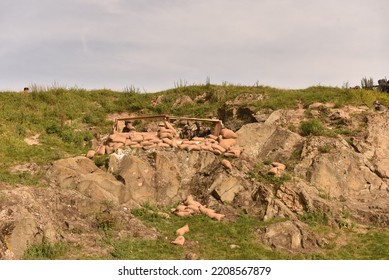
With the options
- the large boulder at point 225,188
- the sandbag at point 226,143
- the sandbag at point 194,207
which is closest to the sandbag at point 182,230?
the sandbag at point 194,207

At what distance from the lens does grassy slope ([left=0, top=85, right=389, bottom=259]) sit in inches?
413

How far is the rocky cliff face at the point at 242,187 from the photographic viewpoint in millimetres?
10672

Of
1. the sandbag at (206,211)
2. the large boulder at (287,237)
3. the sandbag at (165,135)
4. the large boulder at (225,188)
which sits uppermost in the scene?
the sandbag at (165,135)

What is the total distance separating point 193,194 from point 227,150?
217 centimetres

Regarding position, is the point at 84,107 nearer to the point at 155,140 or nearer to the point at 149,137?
the point at 149,137

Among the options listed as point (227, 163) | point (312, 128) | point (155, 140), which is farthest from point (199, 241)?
point (312, 128)

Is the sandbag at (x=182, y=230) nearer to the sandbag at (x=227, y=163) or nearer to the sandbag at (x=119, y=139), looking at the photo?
the sandbag at (x=227, y=163)

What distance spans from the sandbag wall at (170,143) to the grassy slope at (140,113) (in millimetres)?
1880

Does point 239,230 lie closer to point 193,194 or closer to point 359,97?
point 193,194

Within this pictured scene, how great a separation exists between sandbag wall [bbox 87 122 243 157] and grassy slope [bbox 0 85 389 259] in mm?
1880

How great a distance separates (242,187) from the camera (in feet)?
43.2

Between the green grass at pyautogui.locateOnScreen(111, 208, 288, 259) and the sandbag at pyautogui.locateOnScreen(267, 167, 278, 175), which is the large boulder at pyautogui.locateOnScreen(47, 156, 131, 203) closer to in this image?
the green grass at pyautogui.locateOnScreen(111, 208, 288, 259)

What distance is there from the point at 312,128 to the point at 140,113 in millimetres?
8652

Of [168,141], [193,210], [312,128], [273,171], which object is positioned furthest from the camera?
[312,128]
